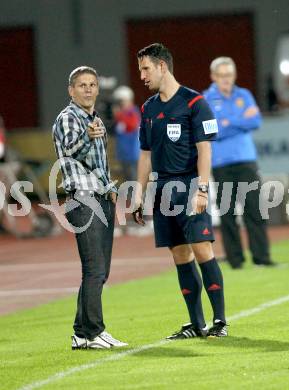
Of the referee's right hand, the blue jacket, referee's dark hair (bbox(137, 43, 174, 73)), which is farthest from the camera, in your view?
the blue jacket

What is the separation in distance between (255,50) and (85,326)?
77.9ft

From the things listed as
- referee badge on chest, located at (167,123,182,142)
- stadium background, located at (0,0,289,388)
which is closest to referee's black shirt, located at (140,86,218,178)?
referee badge on chest, located at (167,123,182,142)

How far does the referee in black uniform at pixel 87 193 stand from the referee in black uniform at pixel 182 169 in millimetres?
391

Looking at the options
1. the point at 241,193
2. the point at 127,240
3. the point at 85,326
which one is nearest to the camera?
the point at 85,326

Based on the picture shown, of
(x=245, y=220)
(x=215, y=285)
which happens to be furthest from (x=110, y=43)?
(x=215, y=285)

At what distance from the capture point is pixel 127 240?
2188 cm

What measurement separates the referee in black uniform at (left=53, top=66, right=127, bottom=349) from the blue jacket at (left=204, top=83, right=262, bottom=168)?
19.5ft

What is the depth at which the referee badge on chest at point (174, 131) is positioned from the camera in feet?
33.8

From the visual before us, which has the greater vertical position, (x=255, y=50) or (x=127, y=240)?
(x=255, y=50)

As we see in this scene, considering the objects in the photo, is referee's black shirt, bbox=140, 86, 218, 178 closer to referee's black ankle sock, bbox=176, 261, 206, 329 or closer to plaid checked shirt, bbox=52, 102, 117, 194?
plaid checked shirt, bbox=52, 102, 117, 194

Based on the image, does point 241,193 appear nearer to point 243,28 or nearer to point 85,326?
point 85,326

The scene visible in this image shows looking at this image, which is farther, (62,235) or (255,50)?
(255,50)

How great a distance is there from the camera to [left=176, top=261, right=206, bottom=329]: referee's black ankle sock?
412 inches

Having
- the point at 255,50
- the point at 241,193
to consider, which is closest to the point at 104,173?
the point at 241,193
